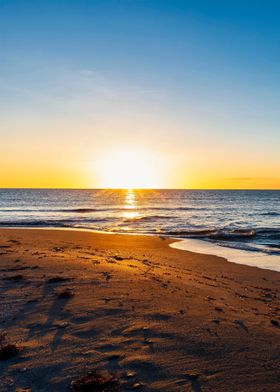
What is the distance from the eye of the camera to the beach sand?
15.5ft

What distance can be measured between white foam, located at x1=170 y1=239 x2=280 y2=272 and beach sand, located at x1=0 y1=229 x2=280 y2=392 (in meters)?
4.34

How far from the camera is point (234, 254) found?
59.2ft

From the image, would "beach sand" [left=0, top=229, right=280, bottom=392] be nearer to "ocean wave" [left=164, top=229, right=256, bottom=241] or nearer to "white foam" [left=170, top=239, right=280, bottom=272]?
"white foam" [left=170, top=239, right=280, bottom=272]

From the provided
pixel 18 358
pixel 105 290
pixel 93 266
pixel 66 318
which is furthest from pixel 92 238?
pixel 18 358

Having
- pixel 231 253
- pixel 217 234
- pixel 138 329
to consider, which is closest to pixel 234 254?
pixel 231 253

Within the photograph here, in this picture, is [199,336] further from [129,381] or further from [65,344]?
[65,344]

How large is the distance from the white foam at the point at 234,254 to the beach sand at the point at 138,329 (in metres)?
4.34

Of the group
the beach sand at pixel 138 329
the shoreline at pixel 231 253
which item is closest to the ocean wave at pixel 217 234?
the shoreline at pixel 231 253

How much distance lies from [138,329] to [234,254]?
13047mm

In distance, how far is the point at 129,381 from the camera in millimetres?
4590

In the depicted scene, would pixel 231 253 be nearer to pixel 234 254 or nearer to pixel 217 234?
pixel 234 254

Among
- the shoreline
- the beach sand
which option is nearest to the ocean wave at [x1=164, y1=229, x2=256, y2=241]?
the shoreline

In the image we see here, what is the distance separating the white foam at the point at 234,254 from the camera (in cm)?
1537

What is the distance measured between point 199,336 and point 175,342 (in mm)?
532
